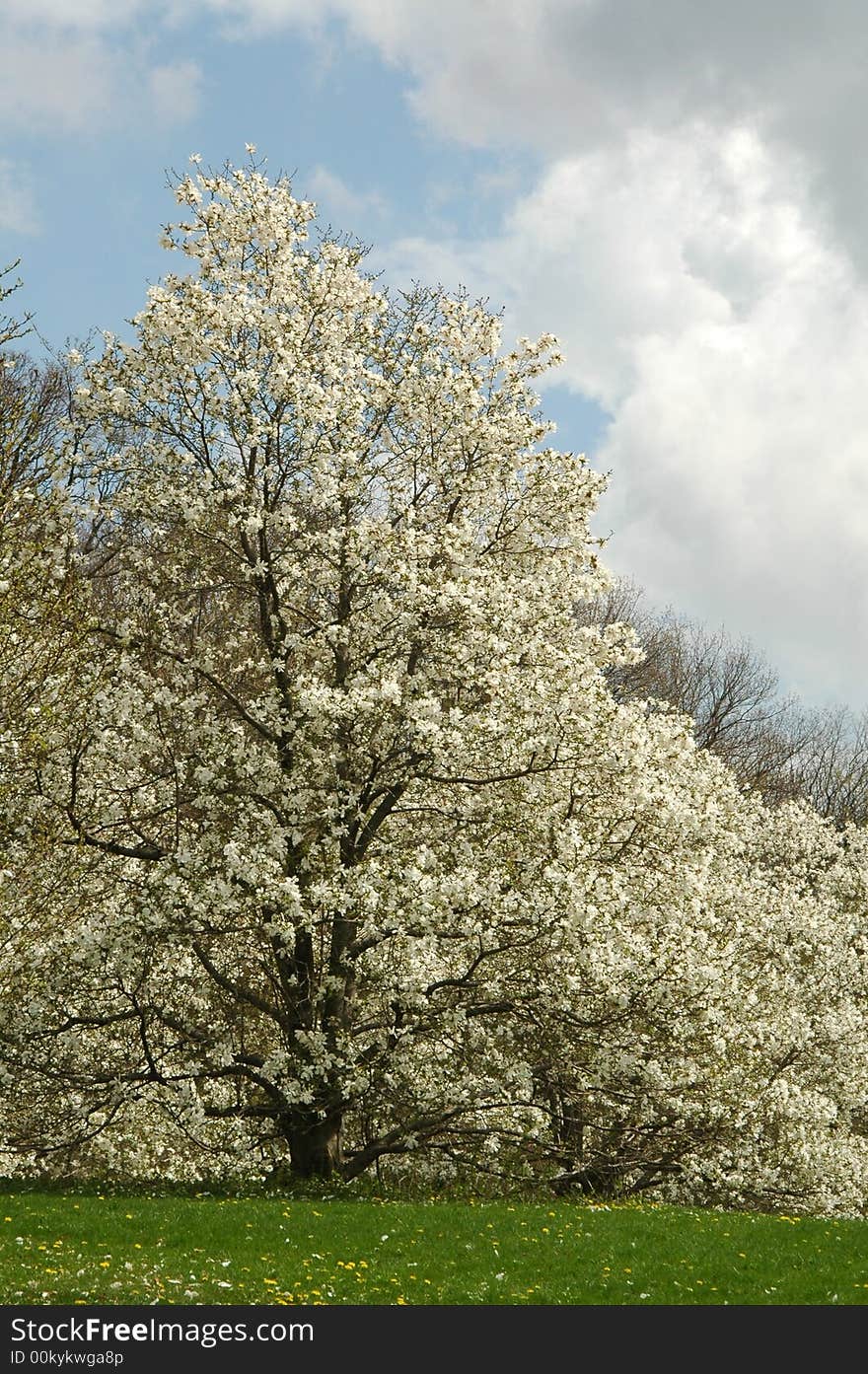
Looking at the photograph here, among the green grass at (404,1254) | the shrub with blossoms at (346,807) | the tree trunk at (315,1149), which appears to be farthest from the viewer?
the tree trunk at (315,1149)

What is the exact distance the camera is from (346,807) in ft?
58.9

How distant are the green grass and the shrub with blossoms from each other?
2224 mm

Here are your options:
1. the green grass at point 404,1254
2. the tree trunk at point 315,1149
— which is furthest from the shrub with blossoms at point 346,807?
the green grass at point 404,1254

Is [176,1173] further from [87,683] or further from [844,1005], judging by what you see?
[844,1005]

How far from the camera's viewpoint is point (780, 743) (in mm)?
65438

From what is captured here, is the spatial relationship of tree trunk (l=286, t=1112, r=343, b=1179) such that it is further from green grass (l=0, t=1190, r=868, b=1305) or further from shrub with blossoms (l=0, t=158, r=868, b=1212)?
green grass (l=0, t=1190, r=868, b=1305)

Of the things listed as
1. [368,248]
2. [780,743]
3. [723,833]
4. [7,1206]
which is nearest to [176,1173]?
[7,1206]

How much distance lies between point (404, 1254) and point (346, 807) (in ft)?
20.2

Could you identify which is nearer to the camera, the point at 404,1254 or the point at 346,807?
the point at 404,1254

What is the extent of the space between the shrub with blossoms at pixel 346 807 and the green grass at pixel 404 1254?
2.22 meters

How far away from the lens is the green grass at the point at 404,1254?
467 inches

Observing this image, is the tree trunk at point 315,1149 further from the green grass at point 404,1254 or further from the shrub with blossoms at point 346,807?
the green grass at point 404,1254

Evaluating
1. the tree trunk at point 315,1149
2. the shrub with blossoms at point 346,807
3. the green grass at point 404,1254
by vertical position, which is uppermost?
the shrub with blossoms at point 346,807
